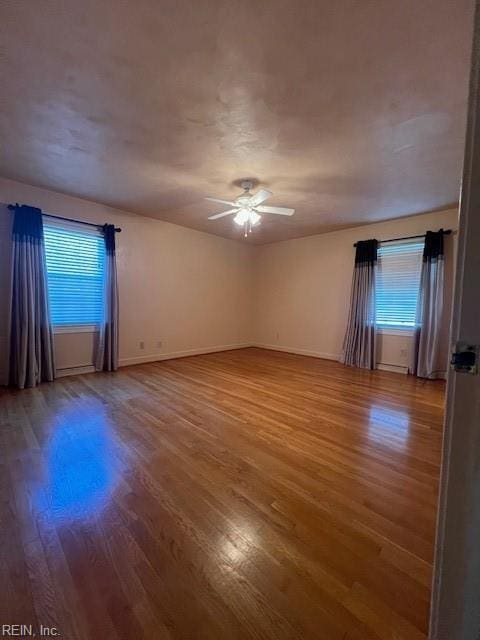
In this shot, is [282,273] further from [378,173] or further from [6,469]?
[6,469]

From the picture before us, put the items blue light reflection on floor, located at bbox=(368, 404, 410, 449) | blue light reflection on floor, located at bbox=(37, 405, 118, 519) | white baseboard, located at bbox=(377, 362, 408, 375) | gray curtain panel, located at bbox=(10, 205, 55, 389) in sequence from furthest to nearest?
white baseboard, located at bbox=(377, 362, 408, 375) < gray curtain panel, located at bbox=(10, 205, 55, 389) < blue light reflection on floor, located at bbox=(368, 404, 410, 449) < blue light reflection on floor, located at bbox=(37, 405, 118, 519)

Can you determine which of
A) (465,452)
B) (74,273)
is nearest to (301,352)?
(74,273)

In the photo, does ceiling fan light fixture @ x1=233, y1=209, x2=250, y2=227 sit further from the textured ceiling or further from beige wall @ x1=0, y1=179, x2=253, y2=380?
beige wall @ x1=0, y1=179, x2=253, y2=380

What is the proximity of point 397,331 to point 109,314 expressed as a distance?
4.64 meters

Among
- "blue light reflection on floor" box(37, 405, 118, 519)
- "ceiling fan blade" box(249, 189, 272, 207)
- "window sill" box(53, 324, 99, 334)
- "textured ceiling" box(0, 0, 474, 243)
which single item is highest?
"textured ceiling" box(0, 0, 474, 243)

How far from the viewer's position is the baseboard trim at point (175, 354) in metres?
4.57

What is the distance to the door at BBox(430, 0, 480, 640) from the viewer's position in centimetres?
58

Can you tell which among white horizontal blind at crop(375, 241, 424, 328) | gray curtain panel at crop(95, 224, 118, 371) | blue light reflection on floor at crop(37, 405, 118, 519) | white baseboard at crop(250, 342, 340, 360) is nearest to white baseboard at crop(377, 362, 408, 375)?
white horizontal blind at crop(375, 241, 424, 328)

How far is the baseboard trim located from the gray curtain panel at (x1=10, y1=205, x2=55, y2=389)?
125cm

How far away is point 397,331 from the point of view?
456cm

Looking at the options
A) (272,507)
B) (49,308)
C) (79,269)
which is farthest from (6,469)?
(79,269)

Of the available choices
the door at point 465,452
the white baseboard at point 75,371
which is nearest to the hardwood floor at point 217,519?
the door at point 465,452

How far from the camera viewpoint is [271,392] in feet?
11.0

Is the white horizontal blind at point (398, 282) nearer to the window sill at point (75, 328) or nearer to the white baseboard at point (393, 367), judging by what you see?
the white baseboard at point (393, 367)
